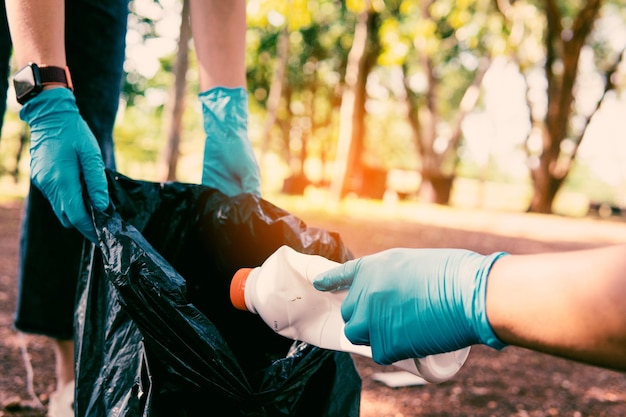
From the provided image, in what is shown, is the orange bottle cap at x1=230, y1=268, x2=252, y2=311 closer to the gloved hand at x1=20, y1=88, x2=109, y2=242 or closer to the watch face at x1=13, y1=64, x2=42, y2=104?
the gloved hand at x1=20, y1=88, x2=109, y2=242

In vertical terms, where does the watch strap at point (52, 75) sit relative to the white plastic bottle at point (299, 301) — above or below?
above

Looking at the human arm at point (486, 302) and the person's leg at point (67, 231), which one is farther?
the person's leg at point (67, 231)

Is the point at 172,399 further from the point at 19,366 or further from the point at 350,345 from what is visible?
the point at 19,366

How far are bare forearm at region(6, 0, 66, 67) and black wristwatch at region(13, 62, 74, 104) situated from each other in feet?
0.08

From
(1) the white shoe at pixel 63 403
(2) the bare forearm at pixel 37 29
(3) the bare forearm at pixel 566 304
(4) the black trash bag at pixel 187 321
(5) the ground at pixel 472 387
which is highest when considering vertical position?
(2) the bare forearm at pixel 37 29

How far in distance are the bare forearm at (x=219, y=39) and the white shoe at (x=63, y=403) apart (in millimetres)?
986

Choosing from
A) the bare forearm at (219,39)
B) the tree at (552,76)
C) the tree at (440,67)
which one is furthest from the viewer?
the tree at (552,76)

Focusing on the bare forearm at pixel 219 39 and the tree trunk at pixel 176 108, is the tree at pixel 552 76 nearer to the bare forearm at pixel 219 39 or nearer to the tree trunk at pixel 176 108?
the tree trunk at pixel 176 108

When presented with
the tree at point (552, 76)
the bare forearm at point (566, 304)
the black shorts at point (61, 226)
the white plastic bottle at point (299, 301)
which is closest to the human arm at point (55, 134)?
the black shorts at point (61, 226)

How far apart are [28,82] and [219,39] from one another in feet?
→ 1.70

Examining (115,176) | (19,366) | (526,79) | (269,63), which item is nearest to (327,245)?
(115,176)

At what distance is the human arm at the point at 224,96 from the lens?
4.83ft

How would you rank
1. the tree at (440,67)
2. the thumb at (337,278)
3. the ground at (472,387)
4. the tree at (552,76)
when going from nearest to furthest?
1. the thumb at (337,278)
2. the ground at (472,387)
3. the tree at (440,67)
4. the tree at (552,76)

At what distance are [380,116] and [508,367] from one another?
90.4ft
